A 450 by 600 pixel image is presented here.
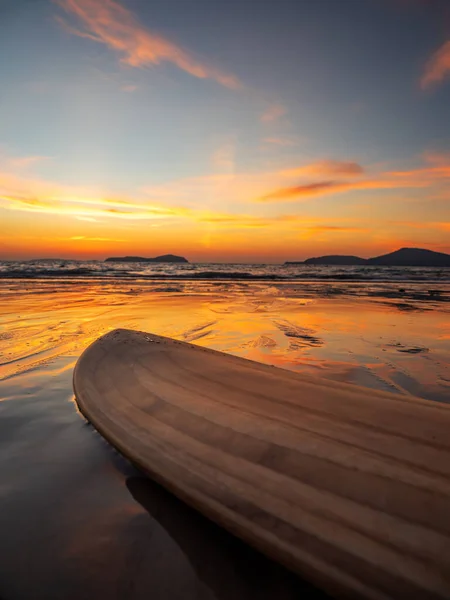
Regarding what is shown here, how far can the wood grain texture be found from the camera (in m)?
0.80

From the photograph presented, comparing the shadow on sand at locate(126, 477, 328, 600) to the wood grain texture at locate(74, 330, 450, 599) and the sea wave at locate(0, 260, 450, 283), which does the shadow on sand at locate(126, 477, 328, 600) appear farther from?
the sea wave at locate(0, 260, 450, 283)

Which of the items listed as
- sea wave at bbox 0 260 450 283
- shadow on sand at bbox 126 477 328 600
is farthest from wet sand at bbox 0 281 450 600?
sea wave at bbox 0 260 450 283

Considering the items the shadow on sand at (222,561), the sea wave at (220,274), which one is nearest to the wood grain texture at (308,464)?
the shadow on sand at (222,561)

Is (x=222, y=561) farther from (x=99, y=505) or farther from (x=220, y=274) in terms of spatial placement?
(x=220, y=274)

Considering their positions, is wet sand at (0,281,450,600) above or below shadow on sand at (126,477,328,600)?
below

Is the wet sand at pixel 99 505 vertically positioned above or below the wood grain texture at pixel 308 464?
below

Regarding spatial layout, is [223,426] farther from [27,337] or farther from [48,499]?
[27,337]

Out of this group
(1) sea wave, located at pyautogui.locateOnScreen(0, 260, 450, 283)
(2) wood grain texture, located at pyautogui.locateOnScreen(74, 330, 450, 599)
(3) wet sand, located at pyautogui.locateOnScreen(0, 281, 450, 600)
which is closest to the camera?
(2) wood grain texture, located at pyautogui.locateOnScreen(74, 330, 450, 599)

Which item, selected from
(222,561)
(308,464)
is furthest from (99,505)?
(308,464)

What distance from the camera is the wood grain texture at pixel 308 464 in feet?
2.62

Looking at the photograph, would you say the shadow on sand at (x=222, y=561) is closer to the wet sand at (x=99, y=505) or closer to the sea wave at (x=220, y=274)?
the wet sand at (x=99, y=505)

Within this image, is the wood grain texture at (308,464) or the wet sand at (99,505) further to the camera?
the wet sand at (99,505)

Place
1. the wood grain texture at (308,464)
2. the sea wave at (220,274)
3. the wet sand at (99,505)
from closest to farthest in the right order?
1. the wood grain texture at (308,464)
2. the wet sand at (99,505)
3. the sea wave at (220,274)

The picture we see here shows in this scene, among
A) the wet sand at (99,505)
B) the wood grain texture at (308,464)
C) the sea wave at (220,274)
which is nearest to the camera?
the wood grain texture at (308,464)
